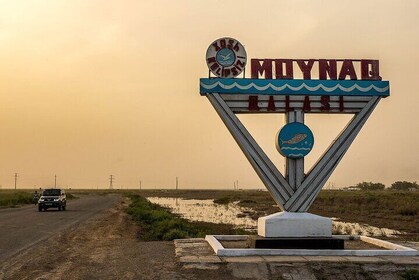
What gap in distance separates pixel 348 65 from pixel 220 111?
13.8 feet

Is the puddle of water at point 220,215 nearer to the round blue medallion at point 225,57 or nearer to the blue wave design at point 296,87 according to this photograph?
the blue wave design at point 296,87

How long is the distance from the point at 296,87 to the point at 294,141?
5.40ft

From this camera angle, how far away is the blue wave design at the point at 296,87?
1573 cm

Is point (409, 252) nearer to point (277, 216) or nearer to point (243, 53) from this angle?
point (277, 216)

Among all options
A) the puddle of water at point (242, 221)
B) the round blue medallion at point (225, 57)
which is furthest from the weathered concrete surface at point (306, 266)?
the puddle of water at point (242, 221)

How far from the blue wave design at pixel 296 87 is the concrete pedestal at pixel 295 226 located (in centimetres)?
373

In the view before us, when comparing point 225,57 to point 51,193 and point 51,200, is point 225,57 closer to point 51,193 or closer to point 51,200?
point 51,200

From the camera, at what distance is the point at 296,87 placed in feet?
52.0

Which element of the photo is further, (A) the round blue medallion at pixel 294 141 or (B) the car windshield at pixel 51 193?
(B) the car windshield at pixel 51 193

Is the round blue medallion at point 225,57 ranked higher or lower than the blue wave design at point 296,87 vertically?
higher

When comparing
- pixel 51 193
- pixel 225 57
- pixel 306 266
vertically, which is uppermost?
pixel 225 57

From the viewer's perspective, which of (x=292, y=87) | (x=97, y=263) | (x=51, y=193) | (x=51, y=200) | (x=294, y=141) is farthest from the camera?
(x=51, y=193)

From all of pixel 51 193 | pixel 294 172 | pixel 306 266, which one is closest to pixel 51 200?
pixel 51 193

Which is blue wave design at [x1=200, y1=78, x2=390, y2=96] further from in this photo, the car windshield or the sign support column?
the car windshield
